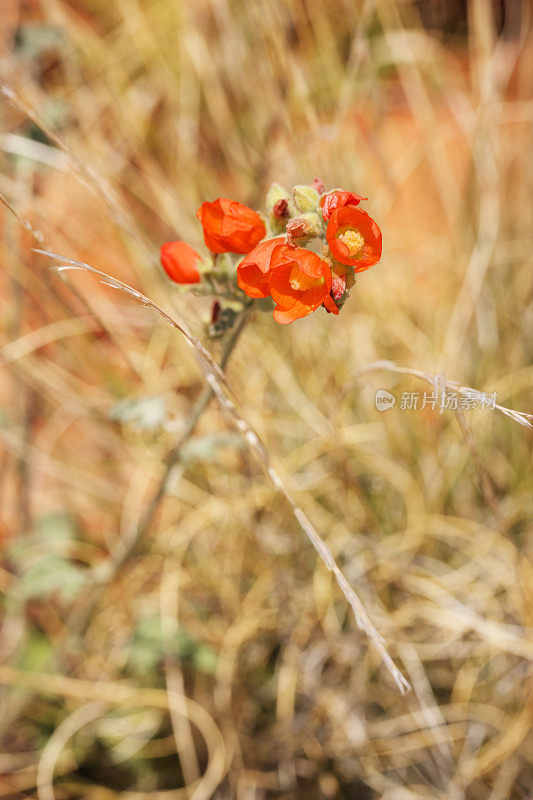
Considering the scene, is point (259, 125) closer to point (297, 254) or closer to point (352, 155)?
point (352, 155)

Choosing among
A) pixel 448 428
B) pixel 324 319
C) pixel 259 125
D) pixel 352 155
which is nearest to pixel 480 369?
pixel 448 428

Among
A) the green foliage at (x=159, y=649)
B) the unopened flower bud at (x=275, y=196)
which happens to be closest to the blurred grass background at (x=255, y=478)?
the green foliage at (x=159, y=649)

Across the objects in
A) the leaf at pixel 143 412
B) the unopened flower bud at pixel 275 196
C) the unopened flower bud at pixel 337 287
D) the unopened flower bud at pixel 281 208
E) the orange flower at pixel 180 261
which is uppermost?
the unopened flower bud at pixel 275 196

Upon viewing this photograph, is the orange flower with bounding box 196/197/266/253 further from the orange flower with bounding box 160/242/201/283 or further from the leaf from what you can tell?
the leaf

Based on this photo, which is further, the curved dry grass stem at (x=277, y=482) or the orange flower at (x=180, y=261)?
the orange flower at (x=180, y=261)

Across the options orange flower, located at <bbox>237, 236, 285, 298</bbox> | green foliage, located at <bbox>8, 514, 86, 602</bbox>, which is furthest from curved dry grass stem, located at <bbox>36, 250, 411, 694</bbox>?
green foliage, located at <bbox>8, 514, 86, 602</bbox>

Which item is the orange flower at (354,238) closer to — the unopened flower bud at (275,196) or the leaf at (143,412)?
the unopened flower bud at (275,196)

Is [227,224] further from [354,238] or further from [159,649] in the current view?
[159,649]
